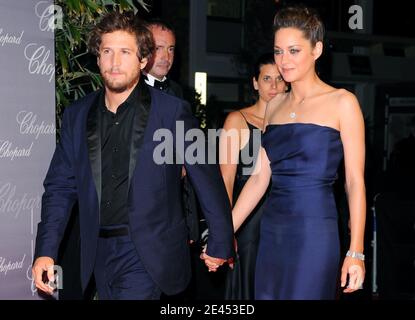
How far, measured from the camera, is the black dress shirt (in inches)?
120

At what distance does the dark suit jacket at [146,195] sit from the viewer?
303 cm

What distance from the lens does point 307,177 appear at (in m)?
3.41

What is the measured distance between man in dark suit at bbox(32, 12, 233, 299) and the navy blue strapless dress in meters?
0.39

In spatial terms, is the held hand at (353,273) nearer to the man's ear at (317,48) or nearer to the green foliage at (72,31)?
the man's ear at (317,48)

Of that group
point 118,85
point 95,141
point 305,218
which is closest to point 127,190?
point 95,141

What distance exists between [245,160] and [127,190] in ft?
5.58

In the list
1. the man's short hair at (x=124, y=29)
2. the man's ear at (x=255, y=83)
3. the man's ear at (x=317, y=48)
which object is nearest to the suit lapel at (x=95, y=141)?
the man's short hair at (x=124, y=29)

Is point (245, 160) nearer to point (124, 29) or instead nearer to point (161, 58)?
point (161, 58)

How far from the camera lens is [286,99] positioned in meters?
3.73

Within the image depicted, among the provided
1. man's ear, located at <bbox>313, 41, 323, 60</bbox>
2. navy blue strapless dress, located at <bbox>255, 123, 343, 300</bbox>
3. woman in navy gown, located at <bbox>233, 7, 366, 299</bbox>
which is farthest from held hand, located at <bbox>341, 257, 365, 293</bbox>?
man's ear, located at <bbox>313, 41, 323, 60</bbox>

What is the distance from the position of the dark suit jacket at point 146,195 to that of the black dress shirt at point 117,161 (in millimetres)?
34

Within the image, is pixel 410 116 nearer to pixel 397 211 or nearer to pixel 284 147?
pixel 397 211

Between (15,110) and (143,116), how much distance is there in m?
1.21

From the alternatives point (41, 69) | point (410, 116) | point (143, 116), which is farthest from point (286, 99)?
point (410, 116)
